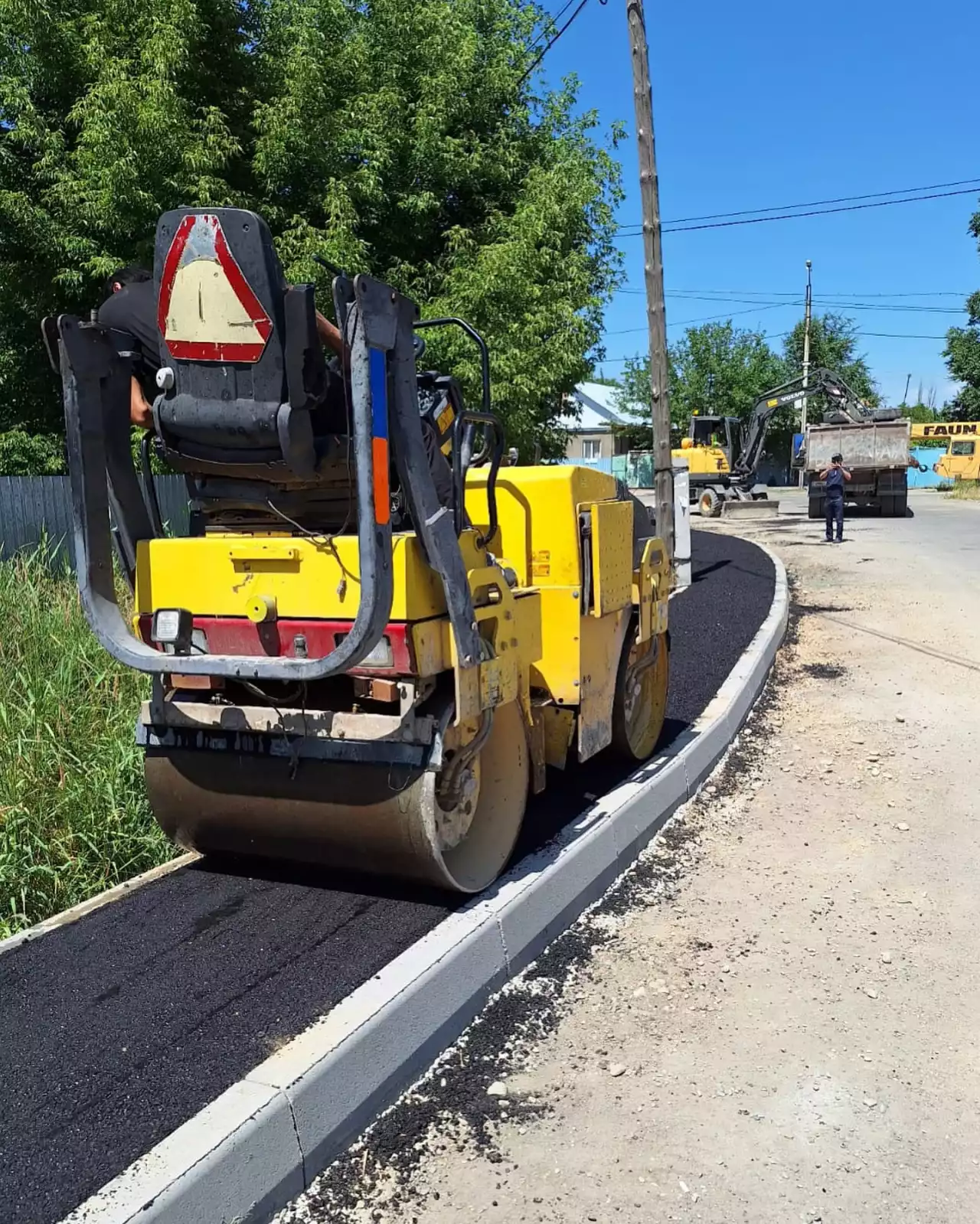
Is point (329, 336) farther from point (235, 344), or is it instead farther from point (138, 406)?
point (138, 406)

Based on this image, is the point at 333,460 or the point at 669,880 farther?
the point at 669,880

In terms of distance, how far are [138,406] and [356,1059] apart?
243 cm

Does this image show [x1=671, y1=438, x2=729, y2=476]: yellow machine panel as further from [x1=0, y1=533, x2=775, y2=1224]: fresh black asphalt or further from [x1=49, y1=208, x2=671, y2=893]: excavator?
[x1=49, y1=208, x2=671, y2=893]: excavator

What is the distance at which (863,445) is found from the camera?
2525 cm

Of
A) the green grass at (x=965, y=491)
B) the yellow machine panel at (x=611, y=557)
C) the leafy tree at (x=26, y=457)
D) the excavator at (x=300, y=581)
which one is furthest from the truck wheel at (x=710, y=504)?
the excavator at (x=300, y=581)

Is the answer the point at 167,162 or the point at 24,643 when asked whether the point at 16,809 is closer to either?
the point at 24,643

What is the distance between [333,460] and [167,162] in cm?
925

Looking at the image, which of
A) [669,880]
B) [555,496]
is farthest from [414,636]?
[669,880]

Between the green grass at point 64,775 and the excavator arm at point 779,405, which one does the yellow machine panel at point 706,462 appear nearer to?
the excavator arm at point 779,405

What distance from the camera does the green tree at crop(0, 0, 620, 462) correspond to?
11.1 meters

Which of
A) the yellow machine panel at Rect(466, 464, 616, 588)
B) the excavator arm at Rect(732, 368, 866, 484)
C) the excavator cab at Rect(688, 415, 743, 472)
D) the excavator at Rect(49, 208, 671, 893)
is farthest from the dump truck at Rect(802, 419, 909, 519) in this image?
the excavator at Rect(49, 208, 671, 893)

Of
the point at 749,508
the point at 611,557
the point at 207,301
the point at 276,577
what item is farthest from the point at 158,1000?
the point at 749,508

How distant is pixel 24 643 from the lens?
5.84m

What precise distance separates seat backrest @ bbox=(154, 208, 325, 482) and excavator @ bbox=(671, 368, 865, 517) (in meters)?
25.2
